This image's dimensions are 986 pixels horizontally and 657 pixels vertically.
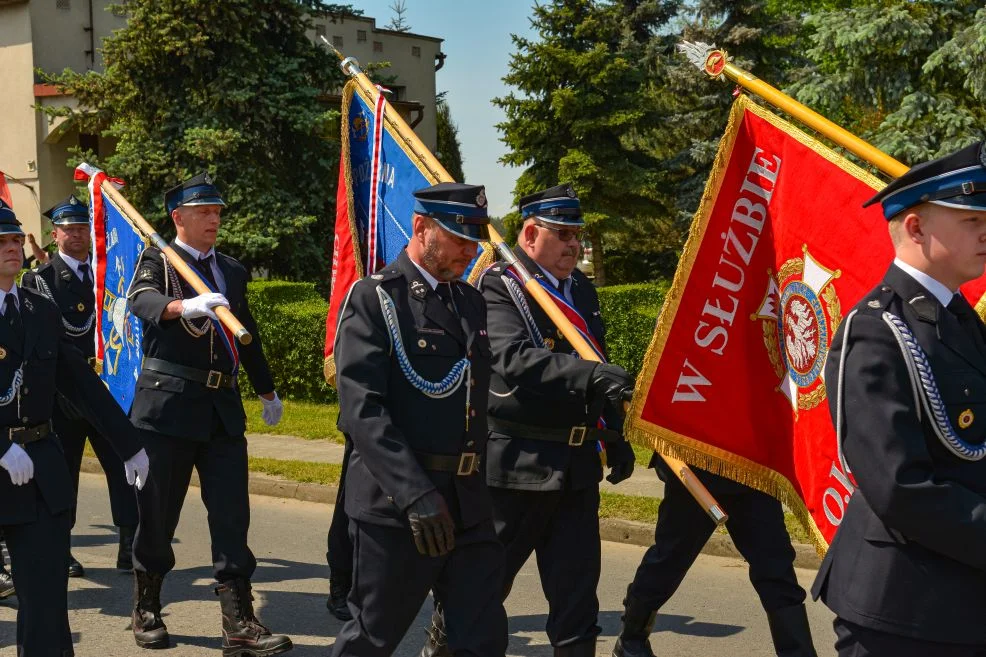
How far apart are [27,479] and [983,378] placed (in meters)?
3.46

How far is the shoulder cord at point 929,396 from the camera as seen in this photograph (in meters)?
3.10

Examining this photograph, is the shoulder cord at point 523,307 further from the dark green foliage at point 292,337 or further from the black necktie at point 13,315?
the dark green foliage at point 292,337

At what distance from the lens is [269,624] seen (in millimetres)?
6598

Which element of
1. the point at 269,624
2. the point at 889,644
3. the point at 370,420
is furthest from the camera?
the point at 269,624

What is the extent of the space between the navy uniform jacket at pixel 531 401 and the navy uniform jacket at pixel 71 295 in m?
4.07

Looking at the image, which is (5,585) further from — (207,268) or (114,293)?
(207,268)

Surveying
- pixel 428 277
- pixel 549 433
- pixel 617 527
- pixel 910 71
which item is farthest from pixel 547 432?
pixel 910 71

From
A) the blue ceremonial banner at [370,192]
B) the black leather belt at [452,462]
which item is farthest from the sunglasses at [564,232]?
the black leather belt at [452,462]

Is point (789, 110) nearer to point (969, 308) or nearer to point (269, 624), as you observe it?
point (969, 308)

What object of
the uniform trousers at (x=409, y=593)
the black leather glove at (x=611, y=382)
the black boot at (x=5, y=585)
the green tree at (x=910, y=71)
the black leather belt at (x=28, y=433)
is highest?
the green tree at (x=910, y=71)

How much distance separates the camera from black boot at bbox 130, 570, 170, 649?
6.23 meters

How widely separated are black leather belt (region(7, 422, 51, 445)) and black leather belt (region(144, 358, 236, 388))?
1.21 metres

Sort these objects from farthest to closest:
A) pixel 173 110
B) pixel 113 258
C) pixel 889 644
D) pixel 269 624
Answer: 1. pixel 173 110
2. pixel 113 258
3. pixel 269 624
4. pixel 889 644

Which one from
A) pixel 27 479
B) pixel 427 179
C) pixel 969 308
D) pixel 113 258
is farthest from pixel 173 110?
pixel 969 308
